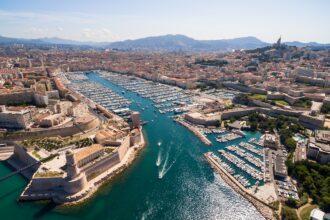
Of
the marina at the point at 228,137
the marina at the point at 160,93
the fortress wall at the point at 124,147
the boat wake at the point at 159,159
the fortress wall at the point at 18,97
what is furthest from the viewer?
the marina at the point at 160,93

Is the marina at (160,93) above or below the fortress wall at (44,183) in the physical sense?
below

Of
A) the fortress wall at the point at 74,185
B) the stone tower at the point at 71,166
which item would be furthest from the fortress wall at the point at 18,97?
the fortress wall at the point at 74,185

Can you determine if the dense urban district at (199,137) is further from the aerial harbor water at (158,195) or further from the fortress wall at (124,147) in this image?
the aerial harbor water at (158,195)

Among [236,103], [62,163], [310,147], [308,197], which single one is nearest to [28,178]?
[62,163]

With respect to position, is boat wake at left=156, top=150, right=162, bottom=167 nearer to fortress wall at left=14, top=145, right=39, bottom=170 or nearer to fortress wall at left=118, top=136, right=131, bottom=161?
fortress wall at left=118, top=136, right=131, bottom=161

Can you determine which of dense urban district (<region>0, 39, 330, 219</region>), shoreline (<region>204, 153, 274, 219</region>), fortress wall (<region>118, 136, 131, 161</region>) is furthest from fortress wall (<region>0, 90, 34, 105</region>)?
shoreline (<region>204, 153, 274, 219</region>)

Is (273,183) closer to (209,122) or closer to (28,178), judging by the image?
(209,122)
